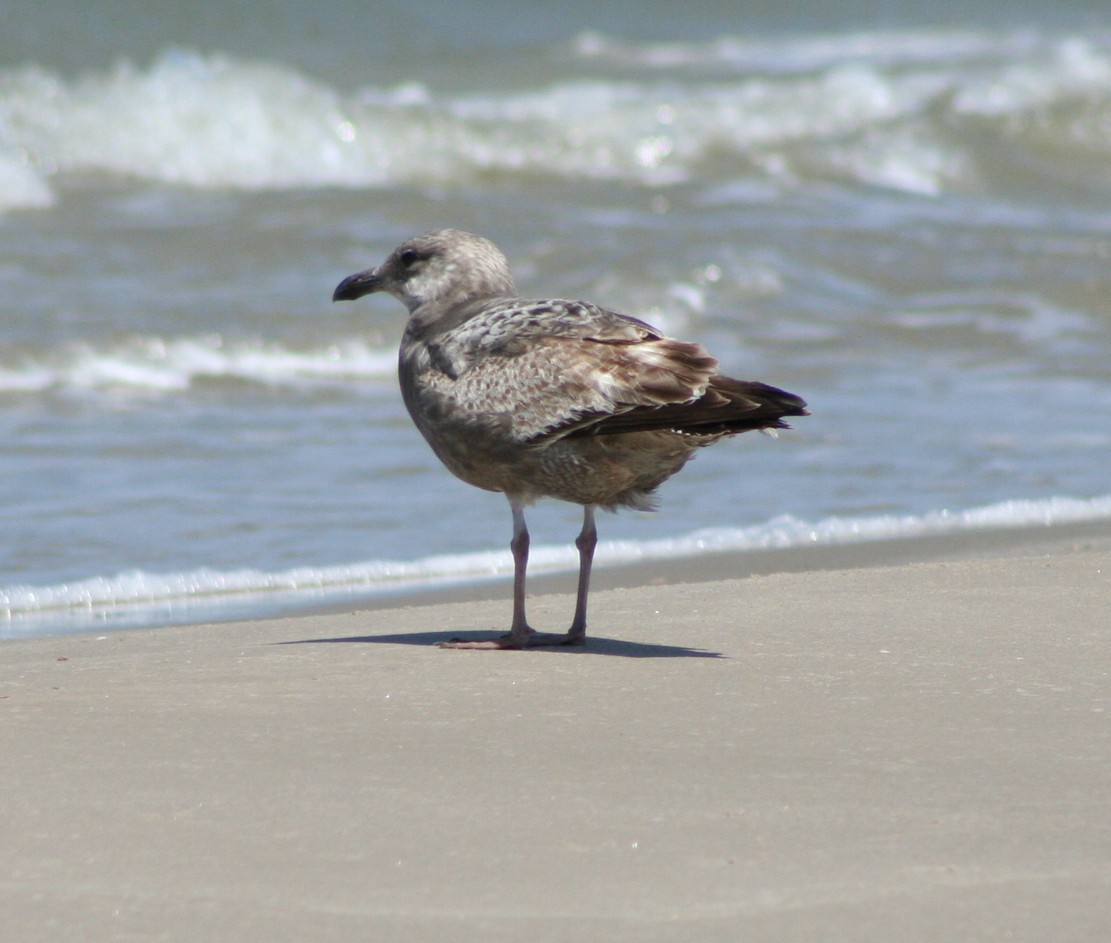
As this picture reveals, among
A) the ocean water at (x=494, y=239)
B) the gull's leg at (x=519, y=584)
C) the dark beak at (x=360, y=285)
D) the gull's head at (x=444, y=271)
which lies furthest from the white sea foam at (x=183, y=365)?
the gull's leg at (x=519, y=584)

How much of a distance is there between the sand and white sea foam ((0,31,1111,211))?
10.7 m

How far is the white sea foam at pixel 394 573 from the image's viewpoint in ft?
18.4

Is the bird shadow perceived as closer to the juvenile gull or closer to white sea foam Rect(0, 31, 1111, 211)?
the juvenile gull

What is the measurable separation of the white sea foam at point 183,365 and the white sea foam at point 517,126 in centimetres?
463

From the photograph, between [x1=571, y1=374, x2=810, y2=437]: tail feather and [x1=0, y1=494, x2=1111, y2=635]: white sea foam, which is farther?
[x1=0, y1=494, x2=1111, y2=635]: white sea foam

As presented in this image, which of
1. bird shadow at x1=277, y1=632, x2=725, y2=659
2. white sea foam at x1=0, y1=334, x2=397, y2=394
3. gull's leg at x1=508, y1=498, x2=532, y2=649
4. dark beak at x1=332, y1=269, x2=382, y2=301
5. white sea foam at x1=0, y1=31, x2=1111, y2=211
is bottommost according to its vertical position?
bird shadow at x1=277, y1=632, x2=725, y2=659

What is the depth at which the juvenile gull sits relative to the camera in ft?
14.4

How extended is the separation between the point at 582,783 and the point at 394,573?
289cm

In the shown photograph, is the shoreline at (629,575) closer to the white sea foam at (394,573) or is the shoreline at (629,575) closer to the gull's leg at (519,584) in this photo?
the white sea foam at (394,573)

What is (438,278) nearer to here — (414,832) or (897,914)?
(414,832)

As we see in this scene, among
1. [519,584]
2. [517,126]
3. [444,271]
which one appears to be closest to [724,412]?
[519,584]

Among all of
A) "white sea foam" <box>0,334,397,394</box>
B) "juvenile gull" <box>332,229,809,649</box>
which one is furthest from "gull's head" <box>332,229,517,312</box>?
"white sea foam" <box>0,334,397,394</box>

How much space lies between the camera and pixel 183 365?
977 cm

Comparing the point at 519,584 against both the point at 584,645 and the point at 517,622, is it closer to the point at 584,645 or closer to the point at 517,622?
the point at 517,622
